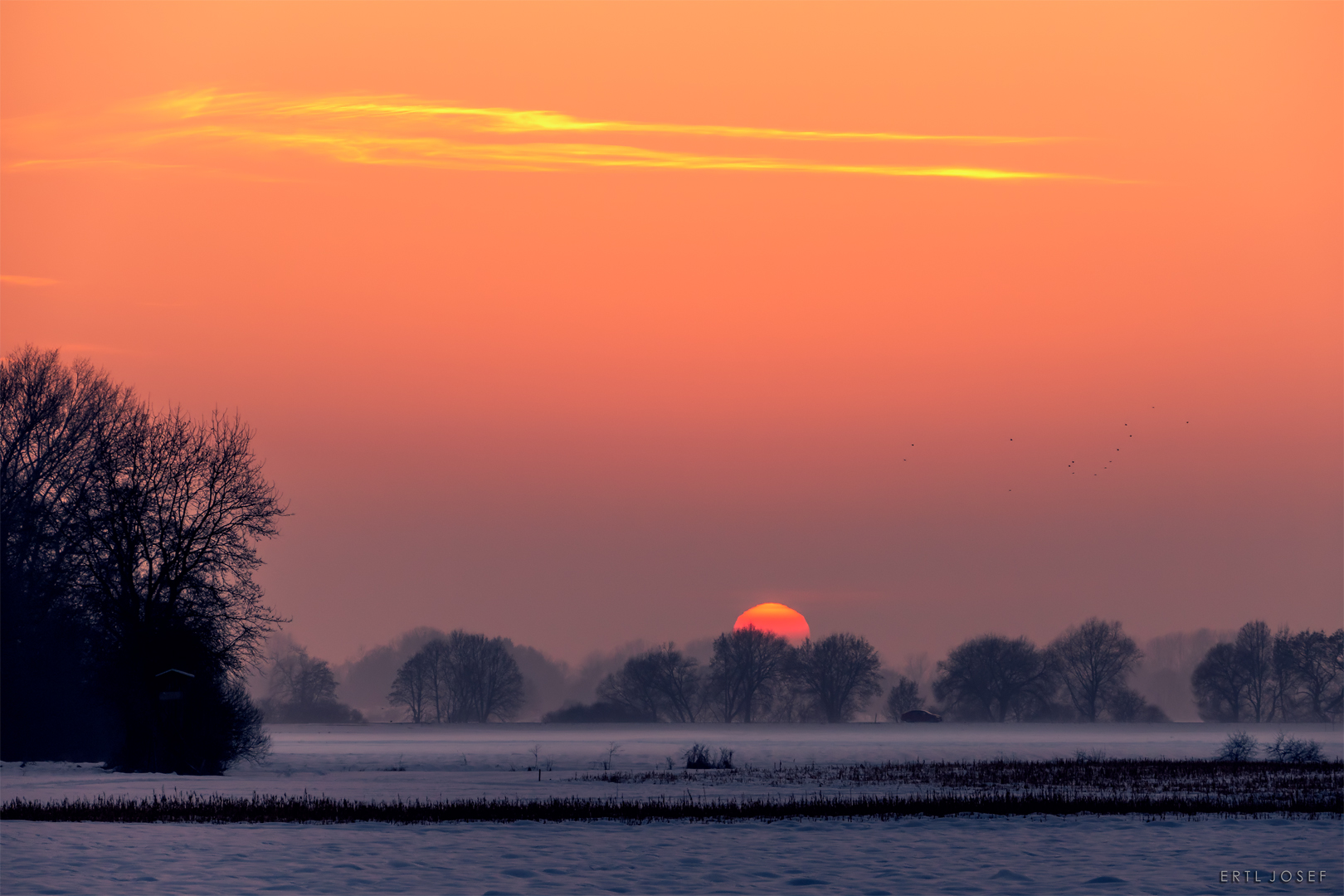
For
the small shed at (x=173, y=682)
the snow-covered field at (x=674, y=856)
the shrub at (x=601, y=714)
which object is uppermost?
the small shed at (x=173, y=682)

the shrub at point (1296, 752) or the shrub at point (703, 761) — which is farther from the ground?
the shrub at point (1296, 752)

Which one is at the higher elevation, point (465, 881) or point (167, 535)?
point (167, 535)

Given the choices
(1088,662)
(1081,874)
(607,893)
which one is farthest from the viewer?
(1088,662)

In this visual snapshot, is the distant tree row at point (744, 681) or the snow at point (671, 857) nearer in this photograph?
the snow at point (671, 857)

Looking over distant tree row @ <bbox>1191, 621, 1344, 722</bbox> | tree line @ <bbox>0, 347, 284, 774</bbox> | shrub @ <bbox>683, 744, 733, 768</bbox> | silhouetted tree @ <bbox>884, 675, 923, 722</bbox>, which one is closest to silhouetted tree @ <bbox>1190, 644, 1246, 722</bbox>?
distant tree row @ <bbox>1191, 621, 1344, 722</bbox>

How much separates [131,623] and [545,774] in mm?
15345

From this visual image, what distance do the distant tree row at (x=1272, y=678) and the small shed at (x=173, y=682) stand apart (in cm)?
12596

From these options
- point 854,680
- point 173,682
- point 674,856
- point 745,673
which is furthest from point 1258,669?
point 674,856

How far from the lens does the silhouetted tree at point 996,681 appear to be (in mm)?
150500

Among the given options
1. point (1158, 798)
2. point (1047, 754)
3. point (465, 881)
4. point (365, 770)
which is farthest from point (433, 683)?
point (465, 881)

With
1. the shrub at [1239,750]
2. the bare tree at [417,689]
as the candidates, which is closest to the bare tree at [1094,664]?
the bare tree at [417,689]

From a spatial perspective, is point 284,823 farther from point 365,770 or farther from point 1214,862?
point 365,770

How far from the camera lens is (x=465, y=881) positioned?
784 inches

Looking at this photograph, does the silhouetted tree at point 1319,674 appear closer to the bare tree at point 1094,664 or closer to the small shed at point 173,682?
the bare tree at point 1094,664
